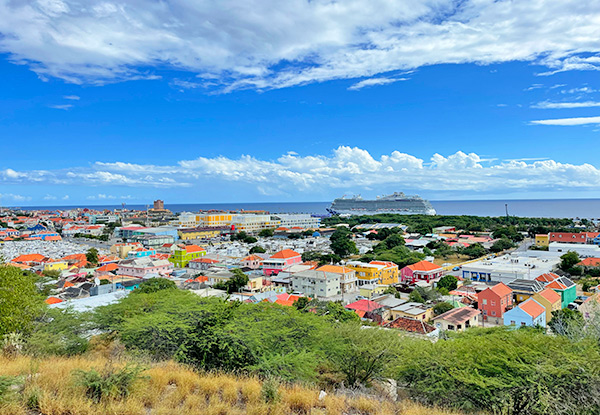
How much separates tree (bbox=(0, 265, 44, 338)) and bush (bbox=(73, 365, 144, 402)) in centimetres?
339

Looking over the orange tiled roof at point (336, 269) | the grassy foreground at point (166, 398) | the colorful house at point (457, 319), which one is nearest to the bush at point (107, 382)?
the grassy foreground at point (166, 398)

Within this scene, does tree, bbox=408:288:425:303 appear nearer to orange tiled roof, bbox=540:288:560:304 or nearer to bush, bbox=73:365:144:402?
orange tiled roof, bbox=540:288:560:304

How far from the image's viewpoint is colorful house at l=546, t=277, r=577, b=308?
55.5 ft

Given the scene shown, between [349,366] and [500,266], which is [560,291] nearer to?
[500,266]

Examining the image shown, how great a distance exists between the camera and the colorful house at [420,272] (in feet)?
75.3

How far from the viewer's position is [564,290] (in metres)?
16.9

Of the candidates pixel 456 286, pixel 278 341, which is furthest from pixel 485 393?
pixel 456 286

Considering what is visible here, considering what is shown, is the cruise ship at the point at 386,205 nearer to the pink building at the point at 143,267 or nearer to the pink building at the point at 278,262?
the pink building at the point at 278,262

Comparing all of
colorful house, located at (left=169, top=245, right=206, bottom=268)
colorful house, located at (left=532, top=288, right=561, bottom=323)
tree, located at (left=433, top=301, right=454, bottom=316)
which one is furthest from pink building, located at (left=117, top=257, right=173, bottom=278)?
colorful house, located at (left=532, top=288, right=561, bottom=323)

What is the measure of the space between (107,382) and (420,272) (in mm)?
21682

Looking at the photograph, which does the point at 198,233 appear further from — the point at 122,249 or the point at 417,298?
the point at 417,298

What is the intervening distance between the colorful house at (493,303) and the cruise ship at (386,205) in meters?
61.4

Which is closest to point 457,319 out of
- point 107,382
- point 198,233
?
point 107,382

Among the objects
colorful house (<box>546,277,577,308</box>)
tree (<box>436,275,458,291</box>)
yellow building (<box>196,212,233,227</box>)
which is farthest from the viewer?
yellow building (<box>196,212,233,227</box>)
